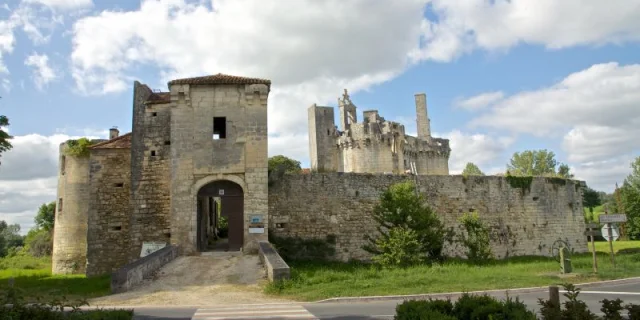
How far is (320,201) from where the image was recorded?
22.9m

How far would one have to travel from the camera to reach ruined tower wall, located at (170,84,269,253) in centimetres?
1894

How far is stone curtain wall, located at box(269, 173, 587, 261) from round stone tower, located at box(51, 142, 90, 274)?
10.7m

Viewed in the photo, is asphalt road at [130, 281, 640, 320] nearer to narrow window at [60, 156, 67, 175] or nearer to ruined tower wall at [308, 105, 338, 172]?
narrow window at [60, 156, 67, 175]

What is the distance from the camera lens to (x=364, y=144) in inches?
1725

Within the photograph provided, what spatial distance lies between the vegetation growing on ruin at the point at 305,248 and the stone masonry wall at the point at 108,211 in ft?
22.7

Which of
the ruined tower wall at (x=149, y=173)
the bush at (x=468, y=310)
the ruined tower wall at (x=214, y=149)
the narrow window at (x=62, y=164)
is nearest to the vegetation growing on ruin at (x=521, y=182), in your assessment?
the ruined tower wall at (x=214, y=149)

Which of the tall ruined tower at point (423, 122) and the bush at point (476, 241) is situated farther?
the tall ruined tower at point (423, 122)

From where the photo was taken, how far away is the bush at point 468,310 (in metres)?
5.87

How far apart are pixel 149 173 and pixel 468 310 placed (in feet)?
56.5

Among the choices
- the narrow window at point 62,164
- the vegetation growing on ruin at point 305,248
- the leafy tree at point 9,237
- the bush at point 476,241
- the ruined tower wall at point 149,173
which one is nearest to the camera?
the ruined tower wall at point 149,173

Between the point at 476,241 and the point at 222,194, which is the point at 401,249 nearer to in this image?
the point at 476,241

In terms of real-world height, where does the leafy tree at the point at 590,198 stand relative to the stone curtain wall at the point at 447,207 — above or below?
above

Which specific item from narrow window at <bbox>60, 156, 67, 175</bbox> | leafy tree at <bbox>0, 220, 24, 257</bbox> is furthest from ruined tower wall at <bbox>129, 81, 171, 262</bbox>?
leafy tree at <bbox>0, 220, 24, 257</bbox>

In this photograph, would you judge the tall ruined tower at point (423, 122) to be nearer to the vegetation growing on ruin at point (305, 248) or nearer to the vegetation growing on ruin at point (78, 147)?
the vegetation growing on ruin at point (305, 248)
